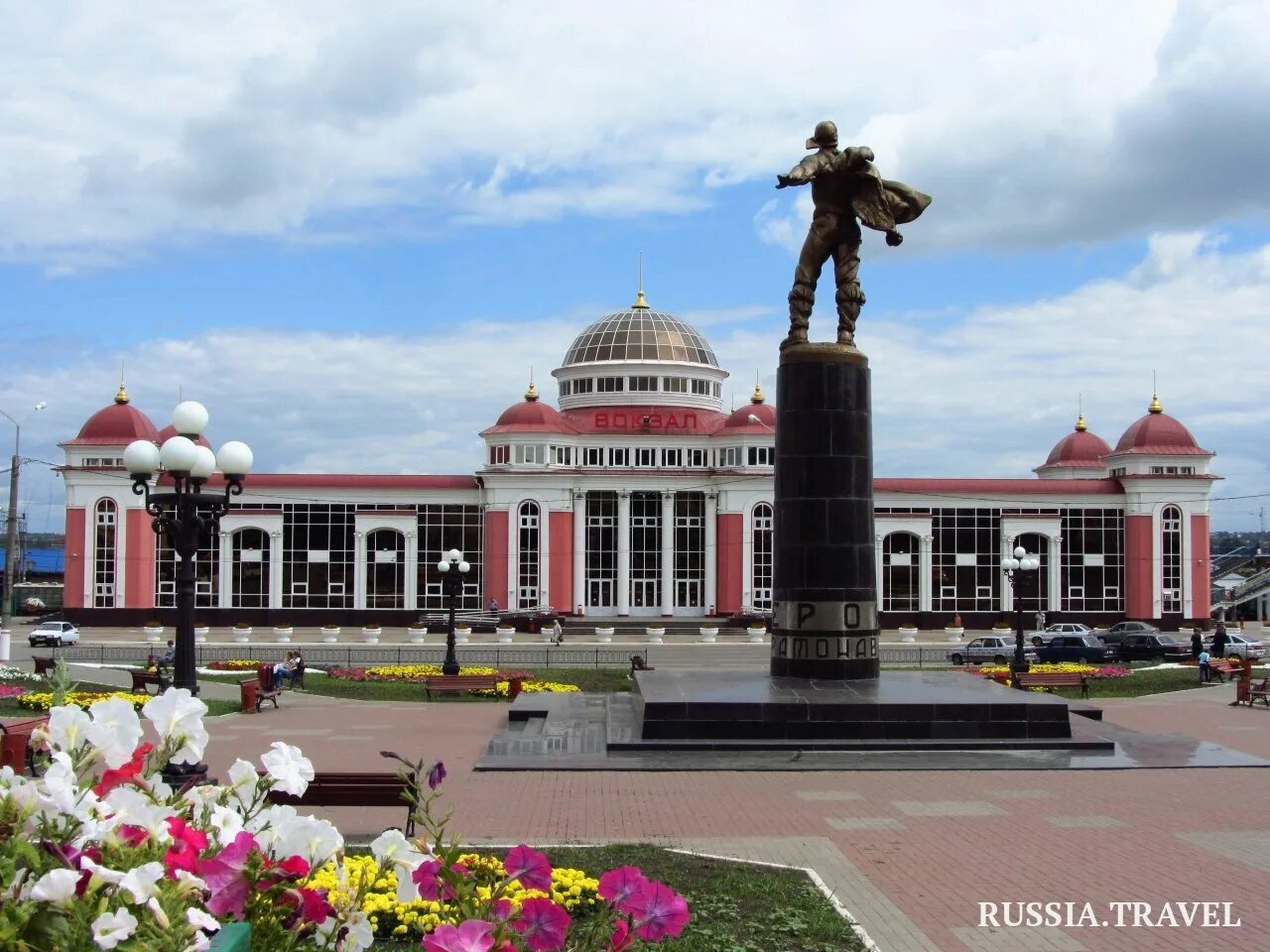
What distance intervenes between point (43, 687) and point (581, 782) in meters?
15.0

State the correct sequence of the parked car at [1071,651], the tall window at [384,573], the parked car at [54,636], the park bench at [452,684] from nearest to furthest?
the park bench at [452,684]
the parked car at [1071,651]
the parked car at [54,636]
the tall window at [384,573]

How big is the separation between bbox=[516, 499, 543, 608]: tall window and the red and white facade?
0.23ft

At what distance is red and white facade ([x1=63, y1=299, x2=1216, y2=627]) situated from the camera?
190 feet

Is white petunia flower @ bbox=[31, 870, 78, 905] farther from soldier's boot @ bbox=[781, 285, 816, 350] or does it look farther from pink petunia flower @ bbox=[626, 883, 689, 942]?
soldier's boot @ bbox=[781, 285, 816, 350]

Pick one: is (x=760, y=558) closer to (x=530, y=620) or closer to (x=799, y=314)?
(x=530, y=620)

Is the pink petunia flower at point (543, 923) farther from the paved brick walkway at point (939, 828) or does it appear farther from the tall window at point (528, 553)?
the tall window at point (528, 553)

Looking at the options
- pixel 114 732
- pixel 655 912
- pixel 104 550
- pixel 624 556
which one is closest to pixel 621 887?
pixel 655 912

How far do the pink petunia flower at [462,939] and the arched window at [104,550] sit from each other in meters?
57.8

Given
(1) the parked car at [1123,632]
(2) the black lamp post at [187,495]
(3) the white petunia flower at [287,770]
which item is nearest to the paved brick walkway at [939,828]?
(2) the black lamp post at [187,495]

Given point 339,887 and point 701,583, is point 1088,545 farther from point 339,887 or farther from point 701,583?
point 339,887

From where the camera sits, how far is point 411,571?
58906 millimetres

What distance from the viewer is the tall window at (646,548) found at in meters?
59.5

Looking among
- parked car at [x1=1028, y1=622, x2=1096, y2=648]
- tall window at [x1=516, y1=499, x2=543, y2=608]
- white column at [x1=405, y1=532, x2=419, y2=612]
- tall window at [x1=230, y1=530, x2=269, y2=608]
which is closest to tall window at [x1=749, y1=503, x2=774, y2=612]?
tall window at [x1=516, y1=499, x2=543, y2=608]

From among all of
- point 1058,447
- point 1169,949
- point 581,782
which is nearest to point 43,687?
point 581,782
